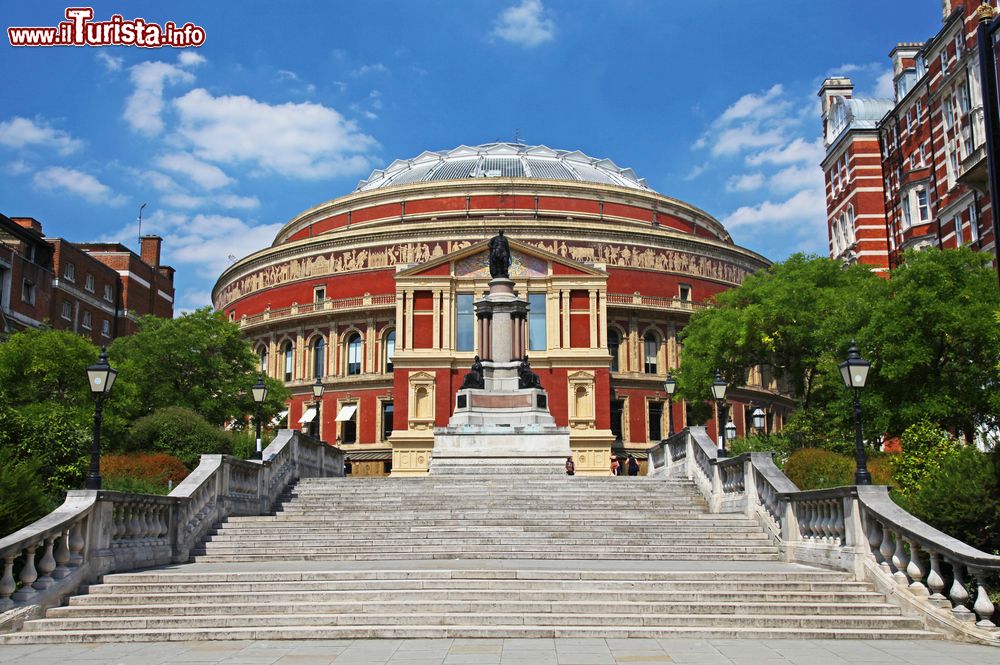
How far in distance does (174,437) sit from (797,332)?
78.5 ft

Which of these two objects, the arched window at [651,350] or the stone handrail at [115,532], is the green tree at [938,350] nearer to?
the stone handrail at [115,532]

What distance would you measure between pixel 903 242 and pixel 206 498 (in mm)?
42064

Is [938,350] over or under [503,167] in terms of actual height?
under

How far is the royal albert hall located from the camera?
52.5 metres

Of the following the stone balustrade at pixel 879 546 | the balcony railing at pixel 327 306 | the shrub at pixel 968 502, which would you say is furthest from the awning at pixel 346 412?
the shrub at pixel 968 502

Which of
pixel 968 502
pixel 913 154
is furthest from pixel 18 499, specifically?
pixel 913 154

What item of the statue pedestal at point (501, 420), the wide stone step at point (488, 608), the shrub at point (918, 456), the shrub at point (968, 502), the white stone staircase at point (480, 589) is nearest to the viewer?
the white stone staircase at point (480, 589)

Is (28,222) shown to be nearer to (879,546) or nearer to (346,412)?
(346,412)

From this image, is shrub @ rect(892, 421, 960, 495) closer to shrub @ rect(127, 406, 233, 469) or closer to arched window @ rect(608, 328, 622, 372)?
shrub @ rect(127, 406, 233, 469)

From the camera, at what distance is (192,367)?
46875 mm

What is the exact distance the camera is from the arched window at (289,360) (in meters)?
65.6

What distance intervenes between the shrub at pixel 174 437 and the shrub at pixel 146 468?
3.75 m

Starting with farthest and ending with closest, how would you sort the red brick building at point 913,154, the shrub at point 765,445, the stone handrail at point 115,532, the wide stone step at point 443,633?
the red brick building at point 913,154 → the shrub at point 765,445 → the stone handrail at point 115,532 → the wide stone step at point 443,633

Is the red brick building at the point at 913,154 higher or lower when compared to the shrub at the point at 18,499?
higher
